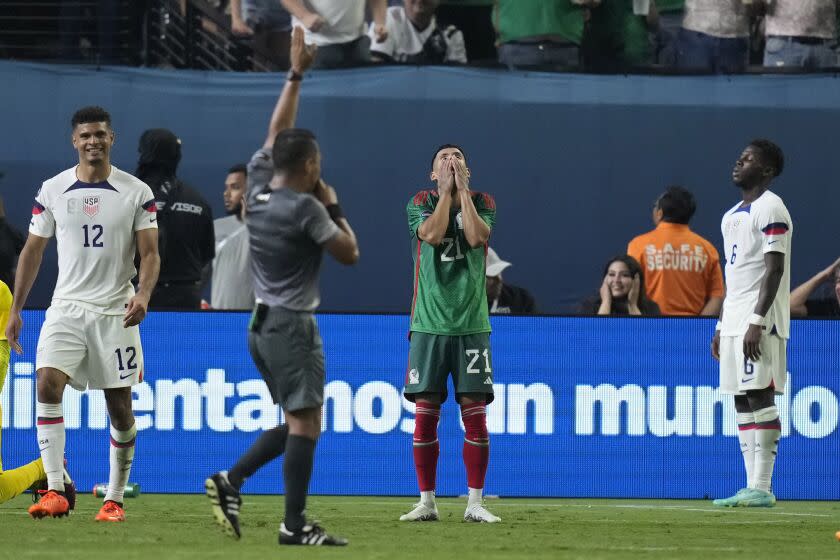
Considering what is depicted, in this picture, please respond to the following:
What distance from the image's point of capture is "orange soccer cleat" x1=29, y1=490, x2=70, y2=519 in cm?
834

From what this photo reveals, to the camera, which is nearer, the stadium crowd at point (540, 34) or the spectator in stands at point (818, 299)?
the spectator in stands at point (818, 299)

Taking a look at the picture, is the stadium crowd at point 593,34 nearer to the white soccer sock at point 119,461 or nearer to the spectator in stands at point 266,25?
the spectator in stands at point 266,25

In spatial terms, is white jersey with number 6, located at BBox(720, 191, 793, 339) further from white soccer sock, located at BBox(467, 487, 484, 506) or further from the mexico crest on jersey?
the mexico crest on jersey

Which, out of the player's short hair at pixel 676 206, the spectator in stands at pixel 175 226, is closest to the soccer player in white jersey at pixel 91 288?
the spectator in stands at pixel 175 226

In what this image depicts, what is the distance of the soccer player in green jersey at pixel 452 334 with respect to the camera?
8.52 meters

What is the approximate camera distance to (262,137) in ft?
45.2

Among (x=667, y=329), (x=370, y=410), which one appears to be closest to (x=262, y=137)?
(x=370, y=410)

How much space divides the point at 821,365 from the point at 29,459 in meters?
5.77

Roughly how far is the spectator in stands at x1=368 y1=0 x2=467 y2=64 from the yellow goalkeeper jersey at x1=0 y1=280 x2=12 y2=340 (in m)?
5.97

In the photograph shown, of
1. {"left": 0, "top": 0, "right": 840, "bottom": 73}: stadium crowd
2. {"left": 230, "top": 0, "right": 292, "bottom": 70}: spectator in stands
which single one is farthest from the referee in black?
{"left": 230, "top": 0, "right": 292, "bottom": 70}: spectator in stands

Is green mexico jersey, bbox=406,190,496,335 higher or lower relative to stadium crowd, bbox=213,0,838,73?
lower

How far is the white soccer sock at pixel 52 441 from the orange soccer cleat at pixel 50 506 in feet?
0.19

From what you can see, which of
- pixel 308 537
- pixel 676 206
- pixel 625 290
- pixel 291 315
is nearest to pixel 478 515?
pixel 308 537

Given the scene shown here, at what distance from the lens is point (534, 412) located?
37.0 feet
